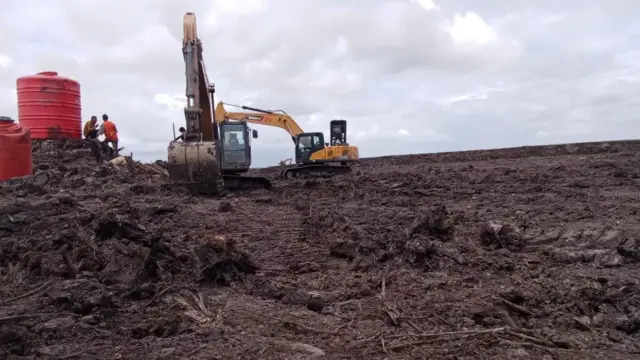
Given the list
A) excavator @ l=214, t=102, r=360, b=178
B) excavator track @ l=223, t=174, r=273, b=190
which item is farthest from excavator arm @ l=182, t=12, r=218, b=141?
excavator @ l=214, t=102, r=360, b=178

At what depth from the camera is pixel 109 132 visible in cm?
1463

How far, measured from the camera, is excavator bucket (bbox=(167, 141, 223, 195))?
1238 cm

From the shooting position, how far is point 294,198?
1320 centimetres

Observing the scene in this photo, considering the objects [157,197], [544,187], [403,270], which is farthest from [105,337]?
Result: [544,187]

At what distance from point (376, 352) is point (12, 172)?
954 centimetres

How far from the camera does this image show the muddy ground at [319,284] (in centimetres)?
412

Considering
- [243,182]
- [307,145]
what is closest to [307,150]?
[307,145]

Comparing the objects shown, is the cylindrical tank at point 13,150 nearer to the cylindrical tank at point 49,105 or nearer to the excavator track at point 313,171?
the cylindrical tank at point 49,105

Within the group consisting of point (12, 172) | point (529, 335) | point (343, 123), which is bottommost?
point (529, 335)

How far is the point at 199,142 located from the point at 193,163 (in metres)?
0.51

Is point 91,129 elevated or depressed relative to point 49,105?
depressed

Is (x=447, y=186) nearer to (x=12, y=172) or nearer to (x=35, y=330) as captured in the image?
(x=12, y=172)

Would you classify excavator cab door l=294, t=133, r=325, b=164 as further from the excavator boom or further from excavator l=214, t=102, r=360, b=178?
the excavator boom

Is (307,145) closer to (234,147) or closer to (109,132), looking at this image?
(234,147)
